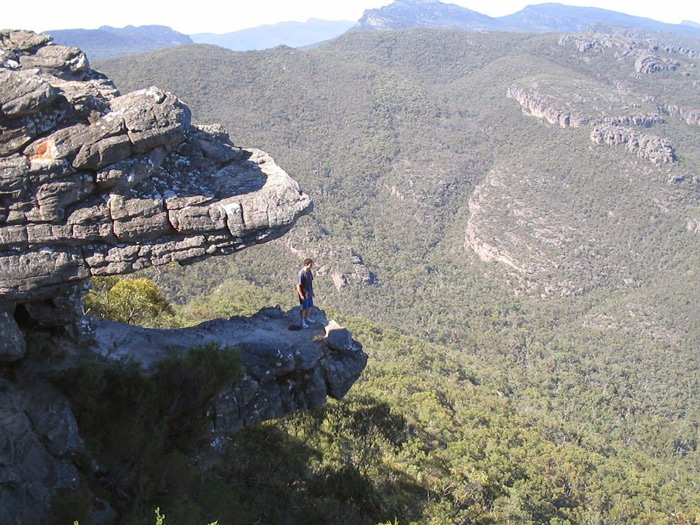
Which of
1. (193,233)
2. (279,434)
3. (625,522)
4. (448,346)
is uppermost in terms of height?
(193,233)

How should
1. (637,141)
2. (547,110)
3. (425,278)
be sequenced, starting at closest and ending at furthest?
(425,278), (637,141), (547,110)

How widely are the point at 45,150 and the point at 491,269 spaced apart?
9571 centimetres

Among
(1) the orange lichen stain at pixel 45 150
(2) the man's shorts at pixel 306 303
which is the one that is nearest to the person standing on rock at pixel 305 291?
(2) the man's shorts at pixel 306 303

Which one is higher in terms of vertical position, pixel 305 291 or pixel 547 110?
pixel 305 291

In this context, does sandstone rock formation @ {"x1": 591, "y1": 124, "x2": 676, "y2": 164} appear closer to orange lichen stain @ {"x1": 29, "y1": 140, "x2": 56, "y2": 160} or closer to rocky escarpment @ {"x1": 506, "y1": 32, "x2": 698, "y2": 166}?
rocky escarpment @ {"x1": 506, "y1": 32, "x2": 698, "y2": 166}

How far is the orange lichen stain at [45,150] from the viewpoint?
7.94 meters

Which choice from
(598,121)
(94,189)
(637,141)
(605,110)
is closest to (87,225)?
(94,189)

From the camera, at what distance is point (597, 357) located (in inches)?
2894

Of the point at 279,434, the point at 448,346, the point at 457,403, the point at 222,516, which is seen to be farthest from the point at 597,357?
the point at 222,516

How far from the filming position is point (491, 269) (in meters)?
98.1

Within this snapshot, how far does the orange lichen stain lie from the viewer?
26.1ft

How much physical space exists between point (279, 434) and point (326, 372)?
341 cm

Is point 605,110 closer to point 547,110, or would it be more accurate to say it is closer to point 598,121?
point 598,121

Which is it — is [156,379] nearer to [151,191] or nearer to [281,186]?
[151,191]
